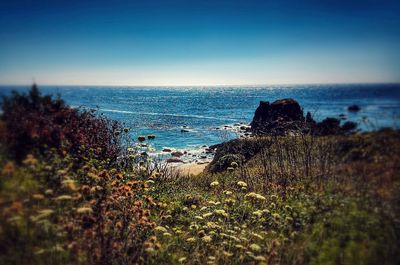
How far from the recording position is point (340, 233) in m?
4.55

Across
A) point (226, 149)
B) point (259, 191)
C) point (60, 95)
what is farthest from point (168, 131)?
point (60, 95)

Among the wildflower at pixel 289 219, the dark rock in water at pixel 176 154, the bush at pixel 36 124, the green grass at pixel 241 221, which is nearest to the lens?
the green grass at pixel 241 221

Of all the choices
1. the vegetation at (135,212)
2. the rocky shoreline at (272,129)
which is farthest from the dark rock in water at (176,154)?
the vegetation at (135,212)

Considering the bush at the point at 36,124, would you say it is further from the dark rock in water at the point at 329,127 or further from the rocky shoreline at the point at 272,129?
the dark rock in water at the point at 329,127

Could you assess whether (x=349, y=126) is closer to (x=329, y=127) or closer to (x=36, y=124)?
(x=329, y=127)

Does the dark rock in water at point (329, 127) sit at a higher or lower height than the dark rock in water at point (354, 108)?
lower

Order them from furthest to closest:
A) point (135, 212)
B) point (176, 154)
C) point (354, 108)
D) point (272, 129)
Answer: point (176, 154) → point (272, 129) → point (354, 108) → point (135, 212)

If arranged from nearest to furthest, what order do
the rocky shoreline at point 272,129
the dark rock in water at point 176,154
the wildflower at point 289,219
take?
the wildflower at point 289,219, the rocky shoreline at point 272,129, the dark rock in water at point 176,154

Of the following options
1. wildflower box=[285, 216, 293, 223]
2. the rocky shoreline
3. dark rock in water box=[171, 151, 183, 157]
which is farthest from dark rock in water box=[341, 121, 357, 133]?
dark rock in water box=[171, 151, 183, 157]

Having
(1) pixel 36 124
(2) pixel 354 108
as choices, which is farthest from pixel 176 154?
(1) pixel 36 124

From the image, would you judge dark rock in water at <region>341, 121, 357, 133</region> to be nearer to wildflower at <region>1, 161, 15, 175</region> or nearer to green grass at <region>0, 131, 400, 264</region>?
green grass at <region>0, 131, 400, 264</region>

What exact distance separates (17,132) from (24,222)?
1.41m

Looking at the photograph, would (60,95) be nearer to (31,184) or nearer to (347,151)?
(31,184)

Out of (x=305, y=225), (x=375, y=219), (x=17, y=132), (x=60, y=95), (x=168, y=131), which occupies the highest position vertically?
(x=60, y=95)
